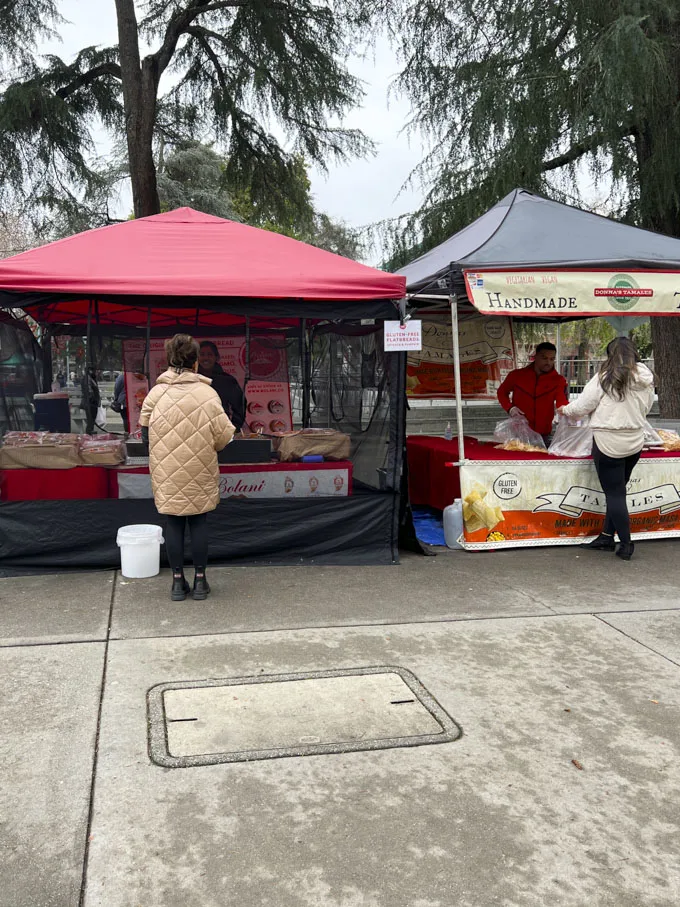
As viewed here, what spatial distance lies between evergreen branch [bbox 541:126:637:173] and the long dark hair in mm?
4054

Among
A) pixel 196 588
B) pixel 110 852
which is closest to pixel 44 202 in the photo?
pixel 196 588

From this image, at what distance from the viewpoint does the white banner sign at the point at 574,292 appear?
19.8 ft

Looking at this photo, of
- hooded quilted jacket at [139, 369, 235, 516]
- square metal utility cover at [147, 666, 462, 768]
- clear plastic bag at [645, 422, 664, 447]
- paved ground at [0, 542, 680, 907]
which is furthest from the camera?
clear plastic bag at [645, 422, 664, 447]

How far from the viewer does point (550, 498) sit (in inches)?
257

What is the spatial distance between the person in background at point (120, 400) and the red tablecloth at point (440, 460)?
8.92ft

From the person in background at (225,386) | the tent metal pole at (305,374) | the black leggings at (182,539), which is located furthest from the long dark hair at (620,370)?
the black leggings at (182,539)

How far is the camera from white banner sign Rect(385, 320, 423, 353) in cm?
585

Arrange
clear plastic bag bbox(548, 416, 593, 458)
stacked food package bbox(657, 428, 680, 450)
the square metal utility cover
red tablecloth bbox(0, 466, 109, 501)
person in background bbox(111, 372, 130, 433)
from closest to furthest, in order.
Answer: the square metal utility cover
red tablecloth bbox(0, 466, 109, 501)
clear plastic bag bbox(548, 416, 593, 458)
stacked food package bbox(657, 428, 680, 450)
person in background bbox(111, 372, 130, 433)

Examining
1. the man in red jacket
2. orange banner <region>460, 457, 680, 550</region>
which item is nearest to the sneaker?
orange banner <region>460, 457, 680, 550</region>

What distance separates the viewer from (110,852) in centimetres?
256

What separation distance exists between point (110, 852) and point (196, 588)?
2614mm

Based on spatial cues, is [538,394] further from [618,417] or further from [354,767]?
[354,767]

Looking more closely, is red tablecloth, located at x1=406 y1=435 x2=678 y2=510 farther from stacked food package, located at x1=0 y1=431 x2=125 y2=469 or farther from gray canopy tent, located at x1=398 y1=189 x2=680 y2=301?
stacked food package, located at x1=0 y1=431 x2=125 y2=469

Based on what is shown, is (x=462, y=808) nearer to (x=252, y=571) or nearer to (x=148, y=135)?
(x=252, y=571)
